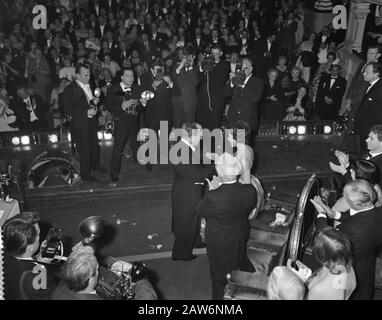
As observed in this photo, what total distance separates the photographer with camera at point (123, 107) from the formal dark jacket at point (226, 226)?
271 centimetres

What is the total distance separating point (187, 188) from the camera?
14.6ft

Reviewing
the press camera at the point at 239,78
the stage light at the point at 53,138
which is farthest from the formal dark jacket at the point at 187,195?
the stage light at the point at 53,138

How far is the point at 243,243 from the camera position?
389 cm

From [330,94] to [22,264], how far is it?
A: 21.6ft

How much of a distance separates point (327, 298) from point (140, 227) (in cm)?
308

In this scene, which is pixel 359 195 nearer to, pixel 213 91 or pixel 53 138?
pixel 213 91

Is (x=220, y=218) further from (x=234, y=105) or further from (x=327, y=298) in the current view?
(x=234, y=105)

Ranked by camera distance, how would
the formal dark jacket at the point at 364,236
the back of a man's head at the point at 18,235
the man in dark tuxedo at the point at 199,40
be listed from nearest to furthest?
the back of a man's head at the point at 18,235 → the formal dark jacket at the point at 364,236 → the man in dark tuxedo at the point at 199,40

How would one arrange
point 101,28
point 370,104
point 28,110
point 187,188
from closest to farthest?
1. point 187,188
2. point 370,104
3. point 28,110
4. point 101,28

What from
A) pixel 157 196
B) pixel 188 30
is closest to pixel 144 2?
pixel 188 30

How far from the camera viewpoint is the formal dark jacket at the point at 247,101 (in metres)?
6.45

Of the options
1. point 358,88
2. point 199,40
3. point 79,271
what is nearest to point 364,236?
point 79,271

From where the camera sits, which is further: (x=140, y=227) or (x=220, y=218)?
(x=140, y=227)

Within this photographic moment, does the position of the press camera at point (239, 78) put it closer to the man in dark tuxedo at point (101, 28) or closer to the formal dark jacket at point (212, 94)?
the formal dark jacket at point (212, 94)
